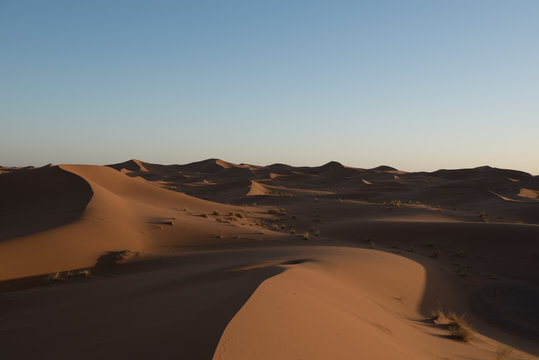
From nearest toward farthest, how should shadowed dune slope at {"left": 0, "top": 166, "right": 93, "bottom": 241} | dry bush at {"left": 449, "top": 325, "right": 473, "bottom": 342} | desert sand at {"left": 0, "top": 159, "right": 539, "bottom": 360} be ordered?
1. desert sand at {"left": 0, "top": 159, "right": 539, "bottom": 360}
2. dry bush at {"left": 449, "top": 325, "right": 473, "bottom": 342}
3. shadowed dune slope at {"left": 0, "top": 166, "right": 93, "bottom": 241}

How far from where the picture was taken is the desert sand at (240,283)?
4.22m

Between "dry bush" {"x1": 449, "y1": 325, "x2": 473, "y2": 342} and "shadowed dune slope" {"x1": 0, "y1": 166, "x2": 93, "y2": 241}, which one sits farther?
"shadowed dune slope" {"x1": 0, "y1": 166, "x2": 93, "y2": 241}

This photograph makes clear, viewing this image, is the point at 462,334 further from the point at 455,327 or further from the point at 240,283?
the point at 240,283

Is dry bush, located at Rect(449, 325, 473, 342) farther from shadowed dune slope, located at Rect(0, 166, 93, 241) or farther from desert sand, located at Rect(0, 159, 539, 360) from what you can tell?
shadowed dune slope, located at Rect(0, 166, 93, 241)

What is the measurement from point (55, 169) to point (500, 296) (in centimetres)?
2164

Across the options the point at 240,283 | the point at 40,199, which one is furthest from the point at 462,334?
the point at 40,199

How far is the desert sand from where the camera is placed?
13.8ft

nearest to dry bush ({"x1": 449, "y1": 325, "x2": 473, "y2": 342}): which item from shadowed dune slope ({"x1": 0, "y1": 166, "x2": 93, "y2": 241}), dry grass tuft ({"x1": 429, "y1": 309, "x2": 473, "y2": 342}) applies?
dry grass tuft ({"x1": 429, "y1": 309, "x2": 473, "y2": 342})

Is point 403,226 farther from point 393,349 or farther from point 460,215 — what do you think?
point 393,349

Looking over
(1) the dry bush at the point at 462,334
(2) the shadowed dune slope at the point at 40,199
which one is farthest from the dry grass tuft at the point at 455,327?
(2) the shadowed dune slope at the point at 40,199

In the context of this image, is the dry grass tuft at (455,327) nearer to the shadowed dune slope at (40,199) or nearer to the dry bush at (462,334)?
the dry bush at (462,334)

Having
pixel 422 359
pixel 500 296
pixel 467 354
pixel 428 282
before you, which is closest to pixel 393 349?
pixel 422 359

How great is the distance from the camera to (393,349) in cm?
467

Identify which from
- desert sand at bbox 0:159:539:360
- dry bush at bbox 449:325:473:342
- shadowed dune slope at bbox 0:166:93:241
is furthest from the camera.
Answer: shadowed dune slope at bbox 0:166:93:241
